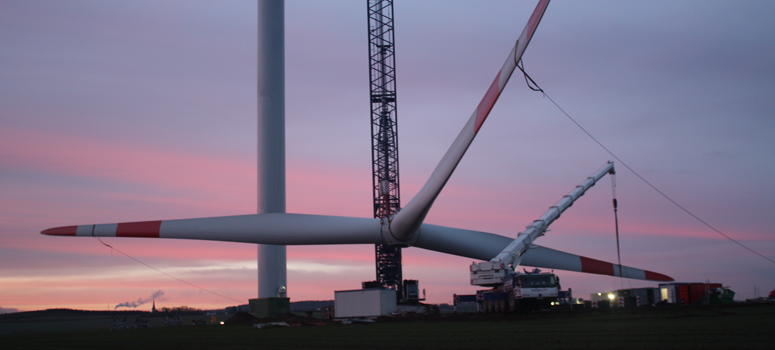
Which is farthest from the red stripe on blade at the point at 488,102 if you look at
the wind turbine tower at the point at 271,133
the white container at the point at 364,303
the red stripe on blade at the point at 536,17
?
the wind turbine tower at the point at 271,133

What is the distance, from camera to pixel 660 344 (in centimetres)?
1291

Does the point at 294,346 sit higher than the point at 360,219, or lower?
lower

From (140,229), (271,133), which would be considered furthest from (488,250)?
(271,133)

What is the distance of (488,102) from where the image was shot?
55.2 feet

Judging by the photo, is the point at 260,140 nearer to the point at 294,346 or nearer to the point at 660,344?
the point at 294,346

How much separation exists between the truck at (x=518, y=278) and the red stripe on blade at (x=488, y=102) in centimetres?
1691

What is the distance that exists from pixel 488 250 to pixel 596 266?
579 cm

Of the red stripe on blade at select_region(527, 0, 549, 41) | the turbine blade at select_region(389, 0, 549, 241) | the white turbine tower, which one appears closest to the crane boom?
the turbine blade at select_region(389, 0, 549, 241)

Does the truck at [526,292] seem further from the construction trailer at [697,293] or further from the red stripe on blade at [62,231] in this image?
the red stripe on blade at [62,231]

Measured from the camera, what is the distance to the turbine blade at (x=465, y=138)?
1555 cm

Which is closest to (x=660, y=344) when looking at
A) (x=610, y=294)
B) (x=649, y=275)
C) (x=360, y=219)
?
(x=360, y=219)

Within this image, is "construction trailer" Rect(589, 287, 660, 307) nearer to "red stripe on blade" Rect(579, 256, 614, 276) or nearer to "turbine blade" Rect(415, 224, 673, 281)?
"turbine blade" Rect(415, 224, 673, 281)

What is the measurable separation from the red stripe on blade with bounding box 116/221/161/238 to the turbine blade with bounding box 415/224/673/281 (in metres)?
12.5

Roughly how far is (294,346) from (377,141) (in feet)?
138
